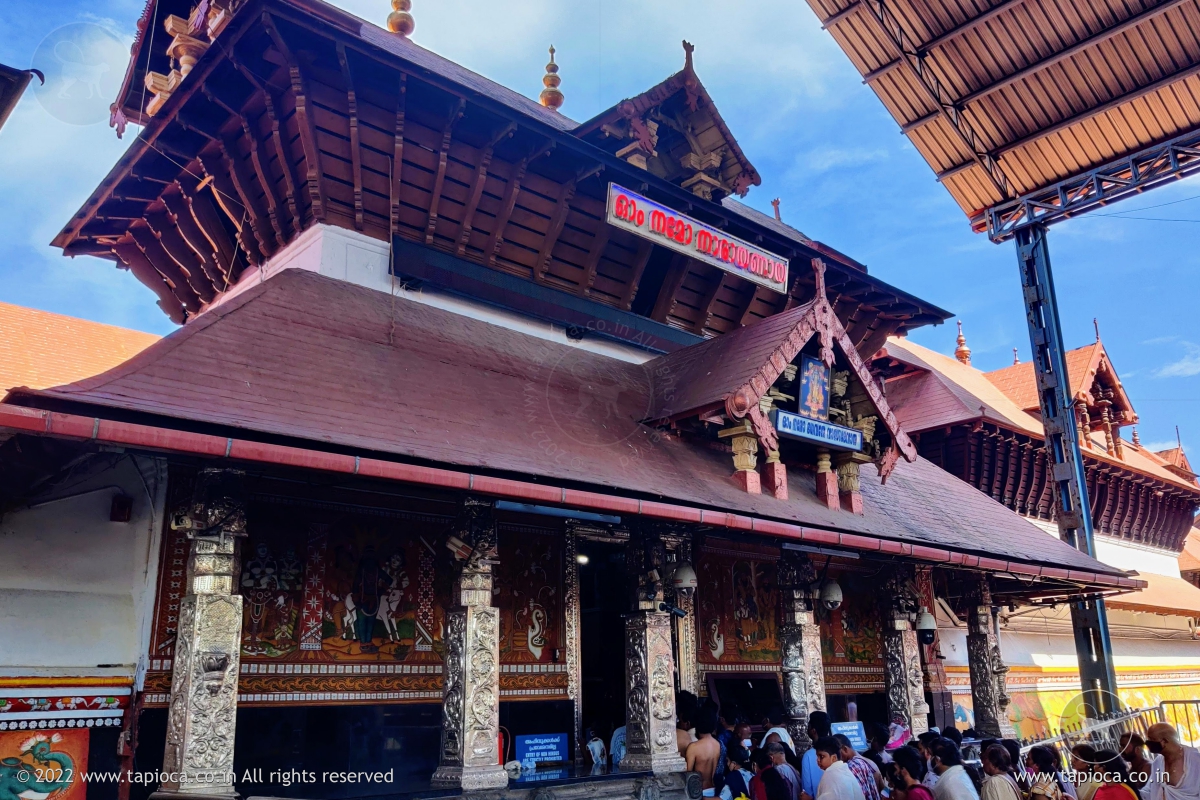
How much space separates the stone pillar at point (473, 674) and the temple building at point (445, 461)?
3 cm

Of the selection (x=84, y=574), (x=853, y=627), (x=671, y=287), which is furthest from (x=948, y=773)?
(x=671, y=287)

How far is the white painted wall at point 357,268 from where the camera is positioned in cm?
1110

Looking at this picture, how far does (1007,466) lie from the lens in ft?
70.4

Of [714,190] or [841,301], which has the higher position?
[714,190]

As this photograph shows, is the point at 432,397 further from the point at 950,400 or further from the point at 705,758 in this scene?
the point at 950,400

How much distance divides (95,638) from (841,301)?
1248 cm

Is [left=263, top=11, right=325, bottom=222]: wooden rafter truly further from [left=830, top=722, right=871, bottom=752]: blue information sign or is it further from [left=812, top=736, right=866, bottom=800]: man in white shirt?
[left=830, top=722, right=871, bottom=752]: blue information sign

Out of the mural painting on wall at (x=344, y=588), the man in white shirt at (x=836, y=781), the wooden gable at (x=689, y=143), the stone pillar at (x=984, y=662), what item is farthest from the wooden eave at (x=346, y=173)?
the man in white shirt at (x=836, y=781)

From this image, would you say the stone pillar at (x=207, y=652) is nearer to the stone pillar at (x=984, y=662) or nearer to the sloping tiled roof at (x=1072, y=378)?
the stone pillar at (x=984, y=662)

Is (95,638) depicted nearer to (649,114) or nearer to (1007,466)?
(649,114)

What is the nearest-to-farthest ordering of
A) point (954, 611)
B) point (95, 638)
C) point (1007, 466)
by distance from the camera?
point (95, 638) < point (954, 611) < point (1007, 466)

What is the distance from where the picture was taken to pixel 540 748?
984 centimetres

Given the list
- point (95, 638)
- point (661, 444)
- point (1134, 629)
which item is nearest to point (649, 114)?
point (661, 444)

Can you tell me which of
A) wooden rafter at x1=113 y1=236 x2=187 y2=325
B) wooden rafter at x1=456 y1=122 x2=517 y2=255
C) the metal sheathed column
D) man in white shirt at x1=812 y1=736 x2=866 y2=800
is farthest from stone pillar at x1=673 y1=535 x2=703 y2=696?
the metal sheathed column
